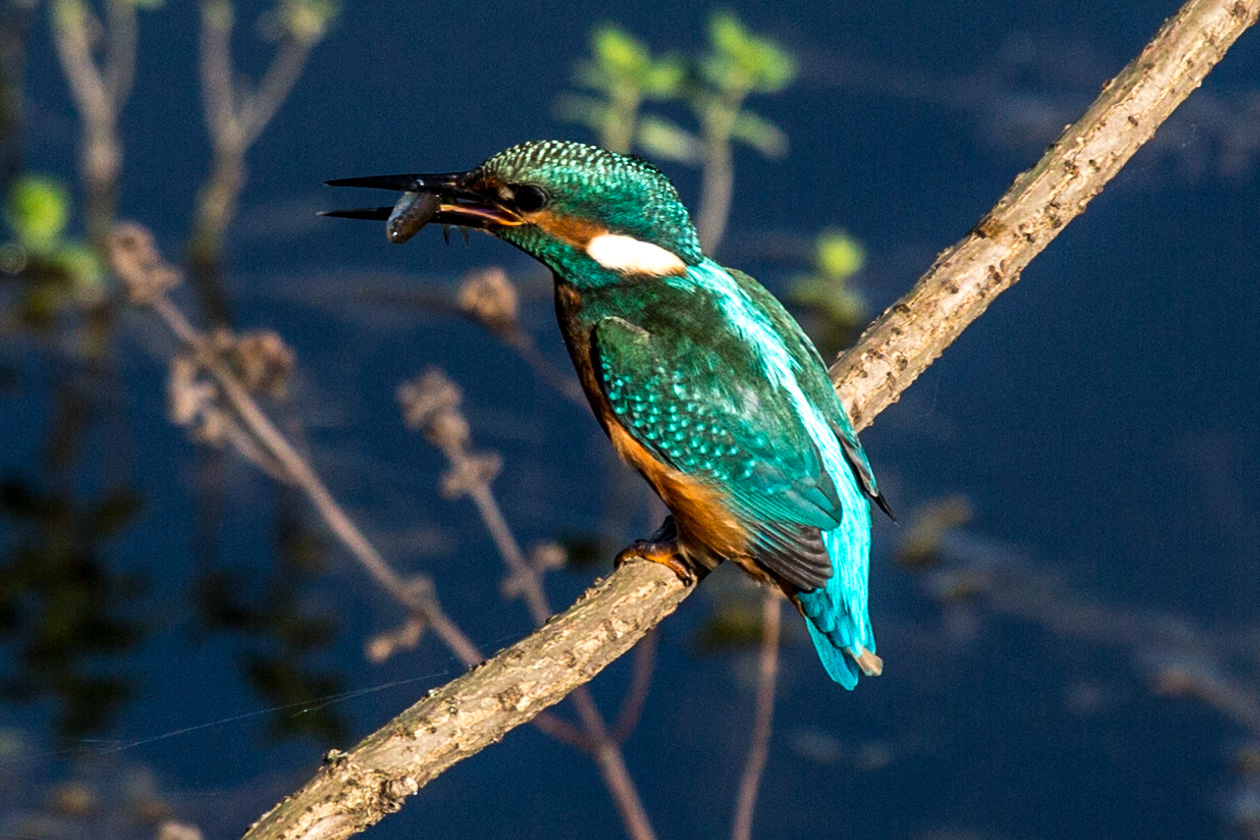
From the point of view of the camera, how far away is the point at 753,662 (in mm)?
3643

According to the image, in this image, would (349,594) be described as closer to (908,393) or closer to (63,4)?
(908,393)

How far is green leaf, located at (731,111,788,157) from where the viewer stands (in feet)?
→ 12.9

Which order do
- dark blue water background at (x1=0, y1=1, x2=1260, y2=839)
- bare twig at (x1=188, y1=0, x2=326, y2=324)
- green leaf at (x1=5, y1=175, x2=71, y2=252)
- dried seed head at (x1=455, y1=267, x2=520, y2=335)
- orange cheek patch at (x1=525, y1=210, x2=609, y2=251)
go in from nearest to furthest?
orange cheek patch at (x1=525, y1=210, x2=609, y2=251), dried seed head at (x1=455, y1=267, x2=520, y2=335), dark blue water background at (x1=0, y1=1, x2=1260, y2=839), green leaf at (x1=5, y1=175, x2=71, y2=252), bare twig at (x1=188, y1=0, x2=326, y2=324)

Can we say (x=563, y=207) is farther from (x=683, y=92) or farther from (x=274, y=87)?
(x=274, y=87)

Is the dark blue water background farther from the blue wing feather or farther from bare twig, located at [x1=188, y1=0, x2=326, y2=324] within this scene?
the blue wing feather

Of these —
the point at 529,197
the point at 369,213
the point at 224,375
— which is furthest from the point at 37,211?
the point at 529,197

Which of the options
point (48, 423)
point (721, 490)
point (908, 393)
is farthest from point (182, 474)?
point (721, 490)

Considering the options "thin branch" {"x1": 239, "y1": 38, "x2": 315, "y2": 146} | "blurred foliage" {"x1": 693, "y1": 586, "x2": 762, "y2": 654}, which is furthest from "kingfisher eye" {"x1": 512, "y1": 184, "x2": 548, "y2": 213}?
"thin branch" {"x1": 239, "y1": 38, "x2": 315, "y2": 146}

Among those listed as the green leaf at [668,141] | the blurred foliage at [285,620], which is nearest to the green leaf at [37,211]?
the blurred foliage at [285,620]

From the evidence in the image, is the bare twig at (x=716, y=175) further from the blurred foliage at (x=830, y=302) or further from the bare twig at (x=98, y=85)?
the bare twig at (x=98, y=85)

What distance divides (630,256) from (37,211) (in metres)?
2.41

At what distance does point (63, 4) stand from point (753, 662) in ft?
8.31

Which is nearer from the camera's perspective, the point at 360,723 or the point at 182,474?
the point at 360,723

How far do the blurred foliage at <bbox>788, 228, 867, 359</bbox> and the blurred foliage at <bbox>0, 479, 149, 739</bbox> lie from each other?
1.71 metres
